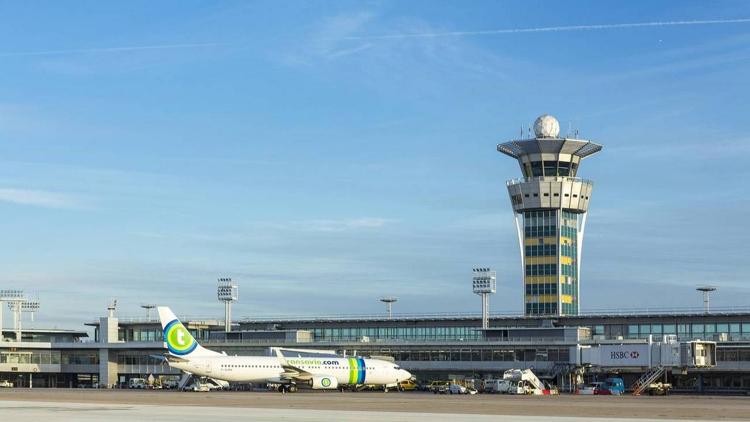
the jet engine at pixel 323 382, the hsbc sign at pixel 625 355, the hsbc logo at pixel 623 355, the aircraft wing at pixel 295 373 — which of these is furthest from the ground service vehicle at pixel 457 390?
the hsbc logo at pixel 623 355

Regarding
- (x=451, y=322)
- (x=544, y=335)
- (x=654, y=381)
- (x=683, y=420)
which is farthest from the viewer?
(x=451, y=322)

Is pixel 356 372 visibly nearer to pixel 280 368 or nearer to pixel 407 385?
pixel 280 368

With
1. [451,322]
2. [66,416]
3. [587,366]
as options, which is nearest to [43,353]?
[451,322]

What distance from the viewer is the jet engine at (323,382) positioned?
371 feet

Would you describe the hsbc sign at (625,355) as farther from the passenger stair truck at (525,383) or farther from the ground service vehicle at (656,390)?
the passenger stair truck at (525,383)

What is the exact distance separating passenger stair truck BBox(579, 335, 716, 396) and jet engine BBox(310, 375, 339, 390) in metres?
27.6

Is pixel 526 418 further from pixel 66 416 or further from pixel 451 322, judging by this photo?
pixel 451 322

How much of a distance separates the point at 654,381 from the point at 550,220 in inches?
2529

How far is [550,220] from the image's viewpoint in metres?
177

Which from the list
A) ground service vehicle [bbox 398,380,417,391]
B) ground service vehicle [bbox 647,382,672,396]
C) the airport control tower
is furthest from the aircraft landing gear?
the airport control tower

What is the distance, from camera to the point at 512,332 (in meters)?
158

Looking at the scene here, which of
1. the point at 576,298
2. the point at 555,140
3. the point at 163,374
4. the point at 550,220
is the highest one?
the point at 555,140

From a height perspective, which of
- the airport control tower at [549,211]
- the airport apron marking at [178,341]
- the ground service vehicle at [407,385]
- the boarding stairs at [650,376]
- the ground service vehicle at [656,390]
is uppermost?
the airport control tower at [549,211]

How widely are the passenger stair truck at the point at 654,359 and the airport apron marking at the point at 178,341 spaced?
140 ft
